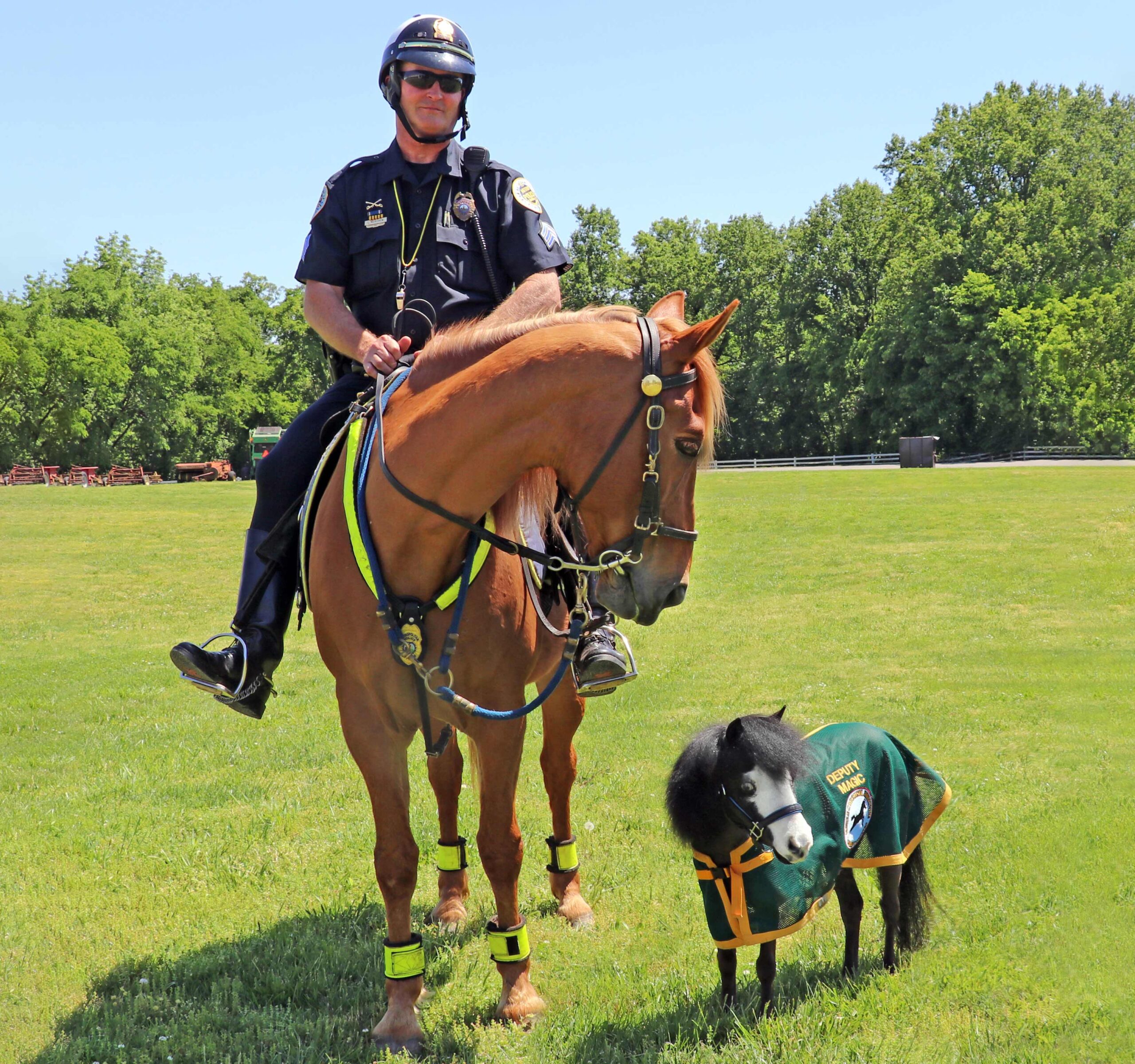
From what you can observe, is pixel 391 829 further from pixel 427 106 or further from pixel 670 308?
pixel 427 106

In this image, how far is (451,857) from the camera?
6.01 metres

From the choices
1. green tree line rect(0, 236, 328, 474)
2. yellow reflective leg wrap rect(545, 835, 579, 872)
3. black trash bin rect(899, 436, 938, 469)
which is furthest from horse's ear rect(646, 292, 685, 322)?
green tree line rect(0, 236, 328, 474)

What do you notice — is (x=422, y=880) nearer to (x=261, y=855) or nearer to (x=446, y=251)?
(x=261, y=855)

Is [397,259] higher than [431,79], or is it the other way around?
[431,79]

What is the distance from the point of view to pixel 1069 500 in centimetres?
3047

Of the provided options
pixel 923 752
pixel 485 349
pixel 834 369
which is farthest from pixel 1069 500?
pixel 834 369

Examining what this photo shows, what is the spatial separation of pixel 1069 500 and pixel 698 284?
4664 cm

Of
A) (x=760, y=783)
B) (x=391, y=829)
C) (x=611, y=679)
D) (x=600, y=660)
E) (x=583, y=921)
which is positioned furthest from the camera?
(x=583, y=921)

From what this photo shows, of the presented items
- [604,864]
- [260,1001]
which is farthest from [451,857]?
[260,1001]

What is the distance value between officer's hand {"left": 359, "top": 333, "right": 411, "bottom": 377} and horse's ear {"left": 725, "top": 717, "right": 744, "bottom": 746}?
2.01 m

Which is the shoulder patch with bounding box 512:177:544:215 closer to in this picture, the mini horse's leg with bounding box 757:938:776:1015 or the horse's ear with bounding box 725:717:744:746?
the horse's ear with bounding box 725:717:744:746

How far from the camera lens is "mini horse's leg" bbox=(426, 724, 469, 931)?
19.3 feet

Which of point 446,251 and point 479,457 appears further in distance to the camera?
point 446,251

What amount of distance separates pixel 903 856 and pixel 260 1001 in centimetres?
313
